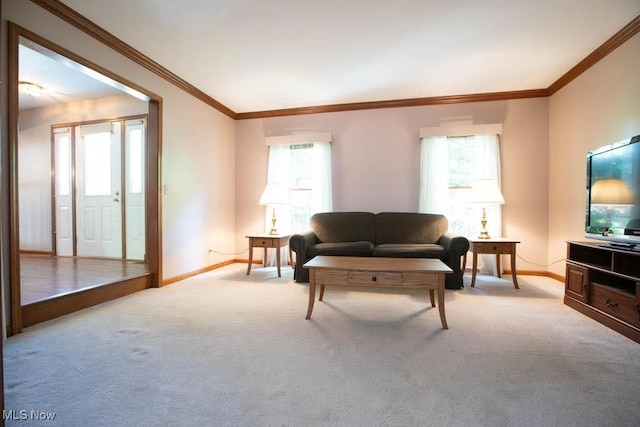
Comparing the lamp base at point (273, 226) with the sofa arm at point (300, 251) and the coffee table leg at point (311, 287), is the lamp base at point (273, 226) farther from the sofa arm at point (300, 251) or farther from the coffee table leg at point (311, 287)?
the coffee table leg at point (311, 287)

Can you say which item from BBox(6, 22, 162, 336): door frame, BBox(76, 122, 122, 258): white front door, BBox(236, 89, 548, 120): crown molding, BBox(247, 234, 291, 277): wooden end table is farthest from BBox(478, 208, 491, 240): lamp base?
BBox(76, 122, 122, 258): white front door

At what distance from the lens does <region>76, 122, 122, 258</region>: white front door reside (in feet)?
14.6

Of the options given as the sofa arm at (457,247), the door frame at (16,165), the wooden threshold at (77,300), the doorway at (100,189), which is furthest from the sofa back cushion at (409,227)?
the doorway at (100,189)

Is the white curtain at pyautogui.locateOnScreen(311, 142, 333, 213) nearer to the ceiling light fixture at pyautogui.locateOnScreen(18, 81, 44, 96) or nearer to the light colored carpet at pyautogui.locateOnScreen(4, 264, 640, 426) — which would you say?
the light colored carpet at pyautogui.locateOnScreen(4, 264, 640, 426)

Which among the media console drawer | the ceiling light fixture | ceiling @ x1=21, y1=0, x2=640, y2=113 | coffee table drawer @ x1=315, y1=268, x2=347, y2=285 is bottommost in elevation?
the media console drawer

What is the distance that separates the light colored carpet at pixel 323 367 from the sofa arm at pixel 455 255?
1.63 feet

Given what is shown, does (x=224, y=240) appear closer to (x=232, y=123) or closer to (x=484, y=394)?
(x=232, y=123)

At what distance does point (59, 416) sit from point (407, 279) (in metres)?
2.09

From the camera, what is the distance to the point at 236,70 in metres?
3.35

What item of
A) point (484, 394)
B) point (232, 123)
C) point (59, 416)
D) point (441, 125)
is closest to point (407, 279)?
point (484, 394)

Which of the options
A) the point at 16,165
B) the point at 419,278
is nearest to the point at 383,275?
the point at 419,278

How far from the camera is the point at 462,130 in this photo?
13.2 feet

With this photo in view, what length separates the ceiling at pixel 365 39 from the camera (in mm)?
2297

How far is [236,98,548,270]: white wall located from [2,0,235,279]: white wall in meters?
0.35
